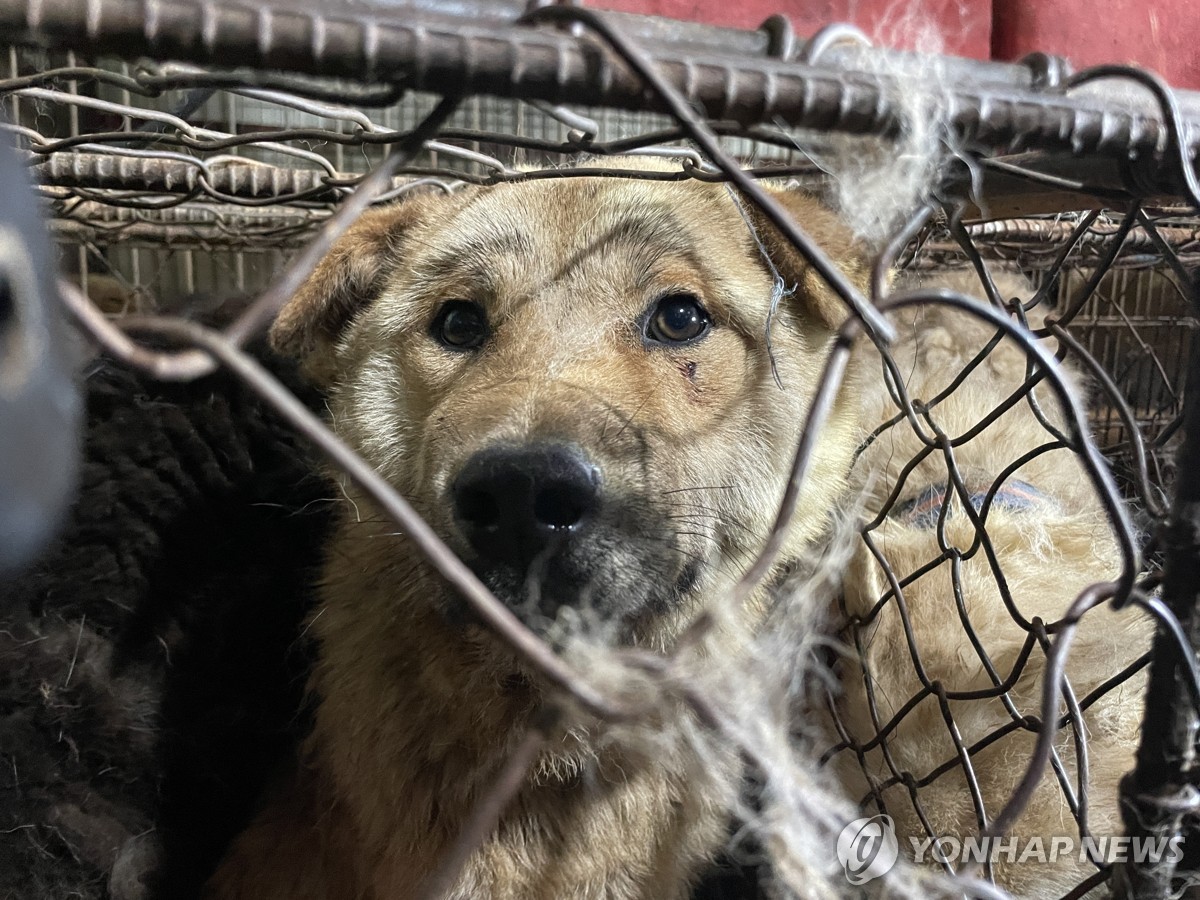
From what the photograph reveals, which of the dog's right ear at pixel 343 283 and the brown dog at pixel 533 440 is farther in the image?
the dog's right ear at pixel 343 283

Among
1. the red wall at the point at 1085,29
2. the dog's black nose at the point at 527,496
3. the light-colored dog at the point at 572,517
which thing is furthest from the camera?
the red wall at the point at 1085,29

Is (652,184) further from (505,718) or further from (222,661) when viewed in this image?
(222,661)

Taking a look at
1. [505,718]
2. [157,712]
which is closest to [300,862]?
[157,712]

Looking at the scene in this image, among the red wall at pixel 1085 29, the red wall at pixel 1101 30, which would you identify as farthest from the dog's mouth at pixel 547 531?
the red wall at pixel 1101 30

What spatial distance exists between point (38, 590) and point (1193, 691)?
153cm

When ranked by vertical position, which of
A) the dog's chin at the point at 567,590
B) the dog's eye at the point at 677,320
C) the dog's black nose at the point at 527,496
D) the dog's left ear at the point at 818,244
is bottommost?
the dog's chin at the point at 567,590

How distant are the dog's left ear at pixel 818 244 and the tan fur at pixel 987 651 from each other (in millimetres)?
272

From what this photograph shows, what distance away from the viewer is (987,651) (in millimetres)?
1264

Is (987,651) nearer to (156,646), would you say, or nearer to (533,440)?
(533,440)

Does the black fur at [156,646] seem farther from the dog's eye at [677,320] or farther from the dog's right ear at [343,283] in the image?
the dog's eye at [677,320]

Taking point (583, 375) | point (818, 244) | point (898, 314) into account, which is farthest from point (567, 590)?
point (898, 314)

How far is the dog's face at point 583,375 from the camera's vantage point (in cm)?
88

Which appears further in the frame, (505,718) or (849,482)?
(849,482)

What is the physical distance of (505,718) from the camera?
1.12 metres
